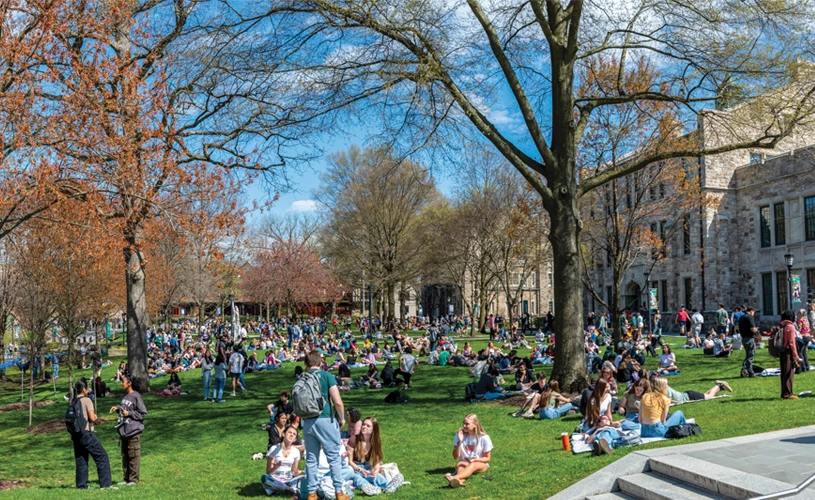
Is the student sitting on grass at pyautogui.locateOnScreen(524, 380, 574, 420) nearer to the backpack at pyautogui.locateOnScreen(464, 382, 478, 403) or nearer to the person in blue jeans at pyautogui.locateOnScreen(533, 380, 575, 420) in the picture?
the person in blue jeans at pyautogui.locateOnScreen(533, 380, 575, 420)

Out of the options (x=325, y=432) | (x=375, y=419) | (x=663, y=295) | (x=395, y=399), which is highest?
(x=663, y=295)

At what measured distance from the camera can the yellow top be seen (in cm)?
1025

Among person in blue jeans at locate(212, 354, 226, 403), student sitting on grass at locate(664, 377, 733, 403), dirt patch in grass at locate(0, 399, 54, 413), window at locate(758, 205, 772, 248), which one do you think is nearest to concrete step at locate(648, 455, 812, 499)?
student sitting on grass at locate(664, 377, 733, 403)

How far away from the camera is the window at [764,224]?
39250mm

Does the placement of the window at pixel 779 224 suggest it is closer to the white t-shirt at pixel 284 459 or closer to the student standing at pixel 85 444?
the white t-shirt at pixel 284 459

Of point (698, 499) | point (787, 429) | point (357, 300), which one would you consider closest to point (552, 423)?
point (787, 429)

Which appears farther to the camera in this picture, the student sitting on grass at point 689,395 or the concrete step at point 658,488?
the student sitting on grass at point 689,395

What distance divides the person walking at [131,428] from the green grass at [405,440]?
415 millimetres

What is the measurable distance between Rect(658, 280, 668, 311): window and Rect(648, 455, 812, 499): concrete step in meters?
41.3

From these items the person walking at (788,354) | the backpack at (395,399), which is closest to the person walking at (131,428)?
the backpack at (395,399)

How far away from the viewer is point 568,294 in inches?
597

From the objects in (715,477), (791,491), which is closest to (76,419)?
(715,477)

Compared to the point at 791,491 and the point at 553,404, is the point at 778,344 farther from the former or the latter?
the point at 791,491

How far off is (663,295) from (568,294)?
114ft
